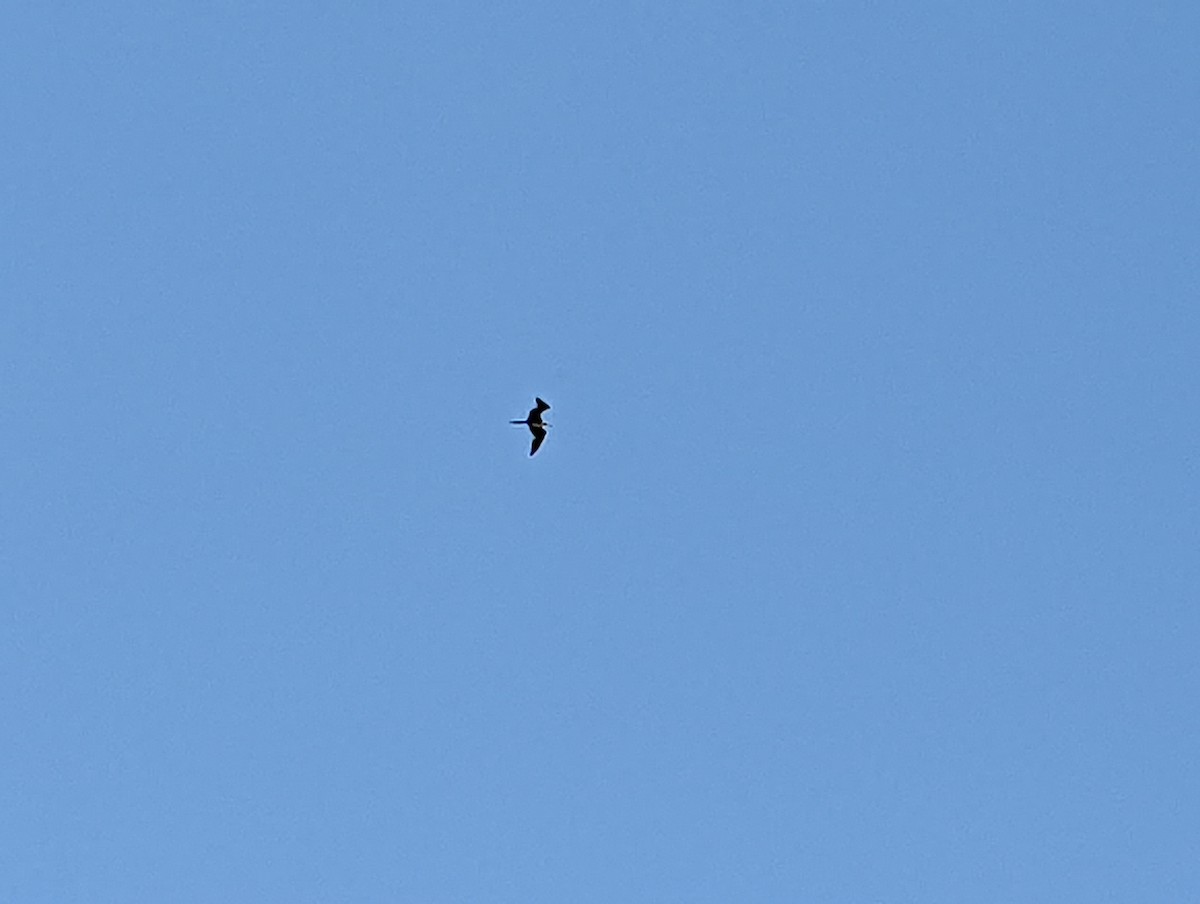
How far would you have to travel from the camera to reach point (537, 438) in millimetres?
52062
